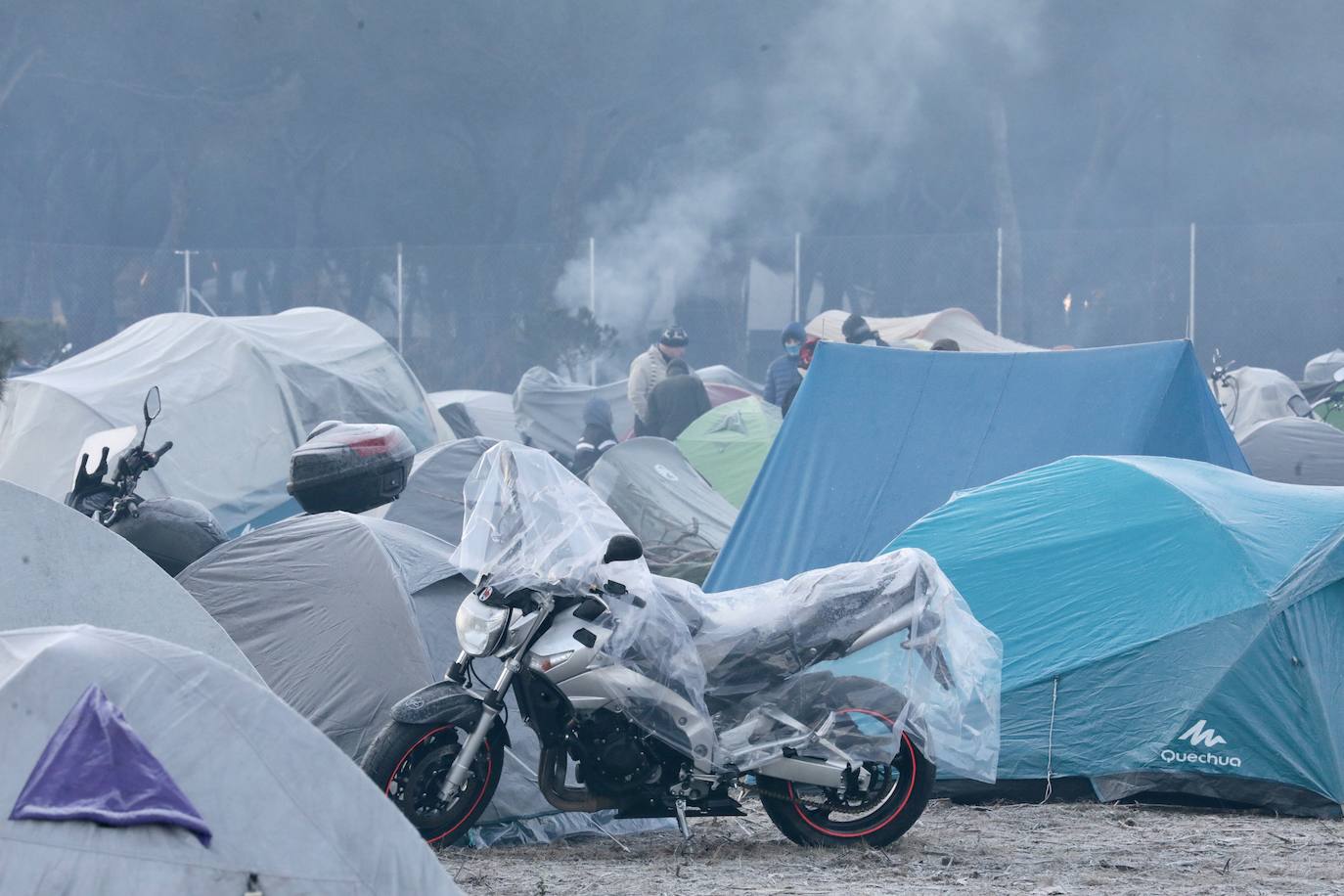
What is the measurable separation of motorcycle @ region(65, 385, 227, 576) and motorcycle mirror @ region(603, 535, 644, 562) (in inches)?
89.9

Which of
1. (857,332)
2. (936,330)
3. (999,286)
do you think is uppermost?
(999,286)

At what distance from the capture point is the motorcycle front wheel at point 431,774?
461cm

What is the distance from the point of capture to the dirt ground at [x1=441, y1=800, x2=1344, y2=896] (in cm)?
443

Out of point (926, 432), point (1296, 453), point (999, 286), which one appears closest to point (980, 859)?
point (926, 432)

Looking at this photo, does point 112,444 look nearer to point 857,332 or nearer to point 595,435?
point 595,435

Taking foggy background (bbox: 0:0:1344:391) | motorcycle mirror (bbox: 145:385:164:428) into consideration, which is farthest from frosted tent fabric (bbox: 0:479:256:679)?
foggy background (bbox: 0:0:1344:391)

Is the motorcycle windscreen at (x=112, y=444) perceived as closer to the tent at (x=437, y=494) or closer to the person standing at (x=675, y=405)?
the tent at (x=437, y=494)

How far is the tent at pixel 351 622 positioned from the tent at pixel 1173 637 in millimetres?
1630

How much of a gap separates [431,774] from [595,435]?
8.71m

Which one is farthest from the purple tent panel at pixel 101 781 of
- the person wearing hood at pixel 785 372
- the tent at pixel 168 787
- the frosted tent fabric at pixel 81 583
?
the person wearing hood at pixel 785 372

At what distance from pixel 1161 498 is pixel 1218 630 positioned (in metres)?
0.62

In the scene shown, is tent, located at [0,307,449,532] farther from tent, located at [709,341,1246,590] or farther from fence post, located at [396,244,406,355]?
fence post, located at [396,244,406,355]

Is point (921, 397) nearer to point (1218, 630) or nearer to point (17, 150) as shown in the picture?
point (1218, 630)

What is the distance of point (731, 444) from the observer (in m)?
12.8
